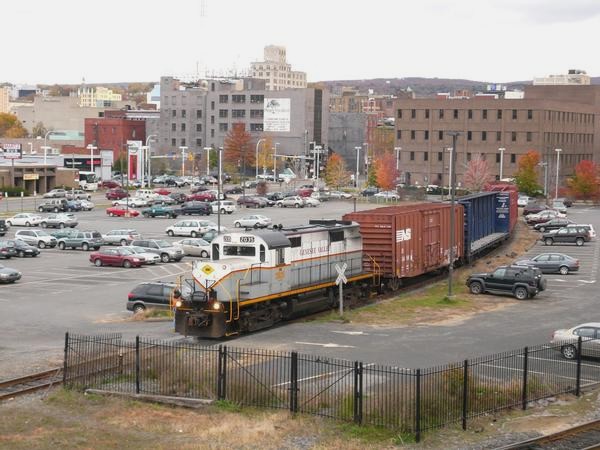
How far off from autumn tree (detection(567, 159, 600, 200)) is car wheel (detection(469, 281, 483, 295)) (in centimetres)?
7515

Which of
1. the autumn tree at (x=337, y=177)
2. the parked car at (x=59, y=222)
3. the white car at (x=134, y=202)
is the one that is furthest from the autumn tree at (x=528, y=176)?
the parked car at (x=59, y=222)

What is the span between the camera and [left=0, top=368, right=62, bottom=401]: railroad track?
24.0 meters

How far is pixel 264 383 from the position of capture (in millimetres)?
23125

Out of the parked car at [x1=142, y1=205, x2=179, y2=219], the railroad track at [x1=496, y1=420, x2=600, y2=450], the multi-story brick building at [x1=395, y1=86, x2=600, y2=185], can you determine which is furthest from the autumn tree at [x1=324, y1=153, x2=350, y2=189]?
the railroad track at [x1=496, y1=420, x2=600, y2=450]

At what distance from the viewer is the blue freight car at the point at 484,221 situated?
5250 cm

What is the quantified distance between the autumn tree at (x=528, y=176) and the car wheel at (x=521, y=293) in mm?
74198

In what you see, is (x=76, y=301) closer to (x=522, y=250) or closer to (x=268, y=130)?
(x=522, y=250)

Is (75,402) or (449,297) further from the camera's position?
(449,297)

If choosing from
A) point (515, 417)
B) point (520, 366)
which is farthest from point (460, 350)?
point (515, 417)

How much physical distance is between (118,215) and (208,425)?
74.7 meters

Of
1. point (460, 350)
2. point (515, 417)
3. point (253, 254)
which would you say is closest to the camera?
point (515, 417)

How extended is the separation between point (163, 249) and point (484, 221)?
20751 millimetres

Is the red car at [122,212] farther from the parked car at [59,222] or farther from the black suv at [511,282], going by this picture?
the black suv at [511,282]

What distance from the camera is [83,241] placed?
216 ft
